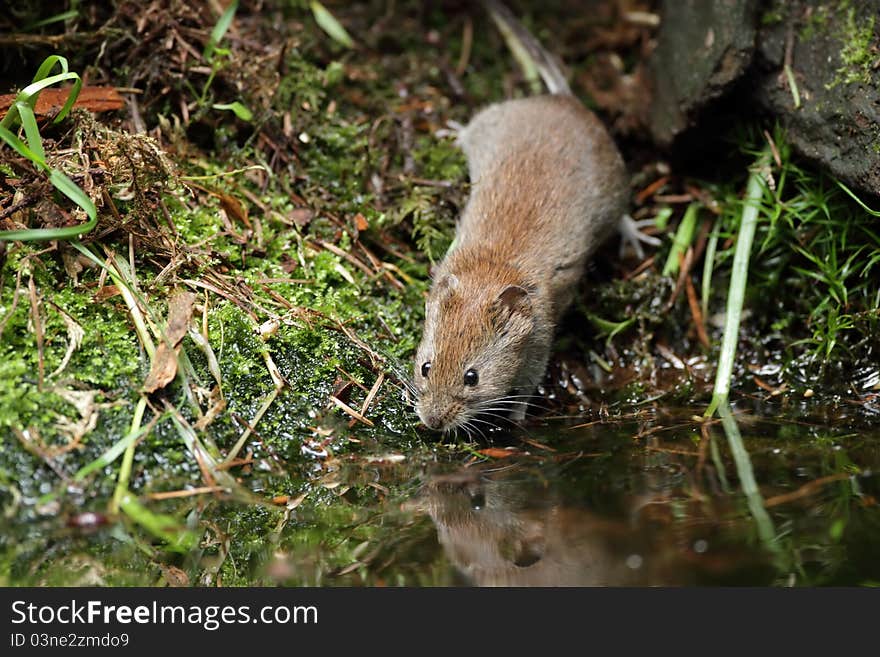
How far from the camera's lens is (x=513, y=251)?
5078mm

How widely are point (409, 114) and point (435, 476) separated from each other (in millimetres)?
3269

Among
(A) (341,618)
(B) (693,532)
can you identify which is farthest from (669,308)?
(A) (341,618)

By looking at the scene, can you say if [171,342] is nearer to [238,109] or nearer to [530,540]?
[238,109]

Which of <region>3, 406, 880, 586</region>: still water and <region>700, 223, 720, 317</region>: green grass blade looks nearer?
<region>3, 406, 880, 586</region>: still water

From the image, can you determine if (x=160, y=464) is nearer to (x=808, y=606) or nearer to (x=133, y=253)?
(x=133, y=253)

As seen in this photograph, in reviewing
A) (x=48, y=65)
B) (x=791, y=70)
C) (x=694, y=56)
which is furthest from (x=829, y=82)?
(x=48, y=65)

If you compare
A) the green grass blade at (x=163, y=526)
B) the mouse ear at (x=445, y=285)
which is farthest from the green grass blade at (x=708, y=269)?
the green grass blade at (x=163, y=526)

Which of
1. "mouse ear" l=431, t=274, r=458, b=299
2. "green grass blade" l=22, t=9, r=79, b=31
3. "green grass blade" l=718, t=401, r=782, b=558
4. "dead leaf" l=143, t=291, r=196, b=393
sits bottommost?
"green grass blade" l=718, t=401, r=782, b=558

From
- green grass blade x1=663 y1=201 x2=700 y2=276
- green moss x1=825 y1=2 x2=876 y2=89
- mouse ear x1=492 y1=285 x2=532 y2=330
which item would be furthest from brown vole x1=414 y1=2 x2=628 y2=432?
green moss x1=825 y1=2 x2=876 y2=89

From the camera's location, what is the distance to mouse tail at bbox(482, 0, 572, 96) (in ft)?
21.7

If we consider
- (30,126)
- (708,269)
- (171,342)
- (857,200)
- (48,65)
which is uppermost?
(48,65)

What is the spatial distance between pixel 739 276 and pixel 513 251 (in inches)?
56.7

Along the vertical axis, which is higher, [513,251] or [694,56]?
[694,56]

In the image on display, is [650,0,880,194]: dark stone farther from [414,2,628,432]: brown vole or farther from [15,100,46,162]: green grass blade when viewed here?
[15,100,46,162]: green grass blade
